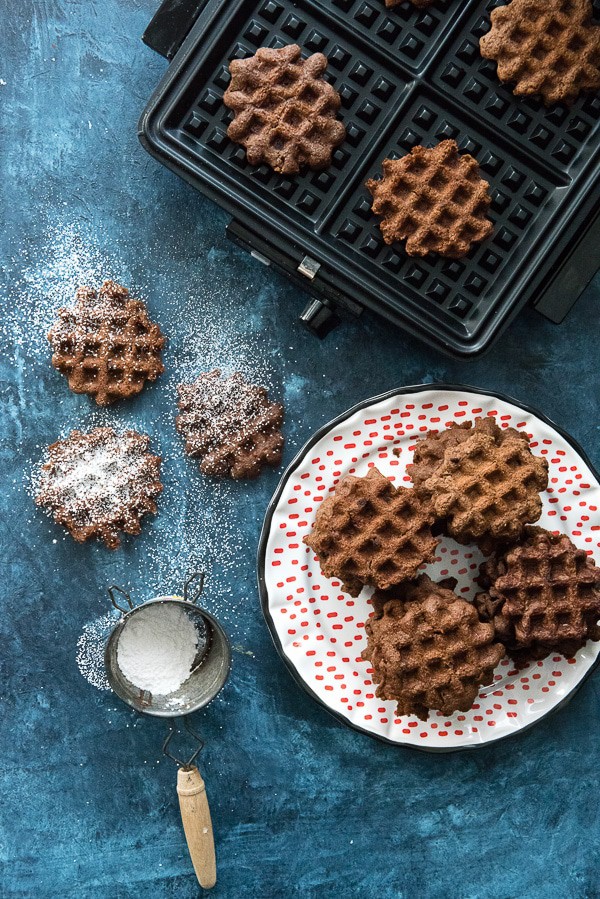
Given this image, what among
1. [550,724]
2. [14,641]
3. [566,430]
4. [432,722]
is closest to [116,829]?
[14,641]

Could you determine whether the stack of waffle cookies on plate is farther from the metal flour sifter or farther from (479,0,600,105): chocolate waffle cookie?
(479,0,600,105): chocolate waffle cookie

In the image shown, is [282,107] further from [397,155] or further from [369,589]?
[369,589]

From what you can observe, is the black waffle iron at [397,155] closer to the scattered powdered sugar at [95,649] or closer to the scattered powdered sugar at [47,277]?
the scattered powdered sugar at [47,277]

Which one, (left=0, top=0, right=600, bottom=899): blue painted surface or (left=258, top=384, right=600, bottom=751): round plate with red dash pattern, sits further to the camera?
(left=0, top=0, right=600, bottom=899): blue painted surface

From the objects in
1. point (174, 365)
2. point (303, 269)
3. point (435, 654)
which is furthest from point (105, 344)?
point (435, 654)

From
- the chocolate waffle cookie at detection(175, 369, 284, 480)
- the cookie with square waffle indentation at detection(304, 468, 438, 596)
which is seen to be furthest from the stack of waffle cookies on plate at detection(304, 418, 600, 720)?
the chocolate waffle cookie at detection(175, 369, 284, 480)

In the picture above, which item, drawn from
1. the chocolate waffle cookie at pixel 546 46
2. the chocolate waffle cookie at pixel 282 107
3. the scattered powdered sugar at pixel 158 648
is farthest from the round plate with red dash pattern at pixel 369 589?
the chocolate waffle cookie at pixel 546 46

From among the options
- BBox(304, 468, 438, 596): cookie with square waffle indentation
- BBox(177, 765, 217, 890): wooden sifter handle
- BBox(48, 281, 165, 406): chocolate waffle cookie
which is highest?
BBox(304, 468, 438, 596): cookie with square waffle indentation
